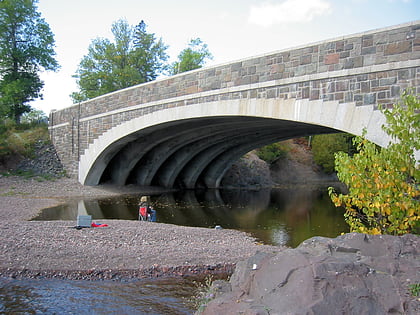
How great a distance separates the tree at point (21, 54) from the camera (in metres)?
21.5

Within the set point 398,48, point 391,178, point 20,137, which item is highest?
point 398,48

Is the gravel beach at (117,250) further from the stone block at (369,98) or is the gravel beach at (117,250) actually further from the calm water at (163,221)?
the stone block at (369,98)

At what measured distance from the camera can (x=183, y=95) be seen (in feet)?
41.3

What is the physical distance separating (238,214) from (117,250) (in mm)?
7860

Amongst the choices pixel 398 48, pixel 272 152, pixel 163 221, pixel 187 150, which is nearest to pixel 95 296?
pixel 398 48

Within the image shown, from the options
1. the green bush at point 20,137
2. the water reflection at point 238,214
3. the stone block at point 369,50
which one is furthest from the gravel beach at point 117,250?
the green bush at point 20,137

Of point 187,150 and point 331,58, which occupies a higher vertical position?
point 331,58

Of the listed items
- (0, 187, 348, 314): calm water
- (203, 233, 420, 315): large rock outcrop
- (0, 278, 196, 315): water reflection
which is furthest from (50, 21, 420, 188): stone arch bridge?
(0, 278, 196, 315): water reflection

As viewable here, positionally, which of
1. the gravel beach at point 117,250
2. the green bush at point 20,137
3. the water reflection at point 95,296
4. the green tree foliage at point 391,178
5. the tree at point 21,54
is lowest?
the water reflection at point 95,296

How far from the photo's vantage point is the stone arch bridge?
7.46 metres

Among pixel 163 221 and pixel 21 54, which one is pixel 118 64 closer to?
pixel 21 54

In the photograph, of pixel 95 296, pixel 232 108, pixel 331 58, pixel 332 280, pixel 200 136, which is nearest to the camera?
pixel 332 280

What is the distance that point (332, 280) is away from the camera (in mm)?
3236

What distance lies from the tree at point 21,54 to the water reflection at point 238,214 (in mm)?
10496
